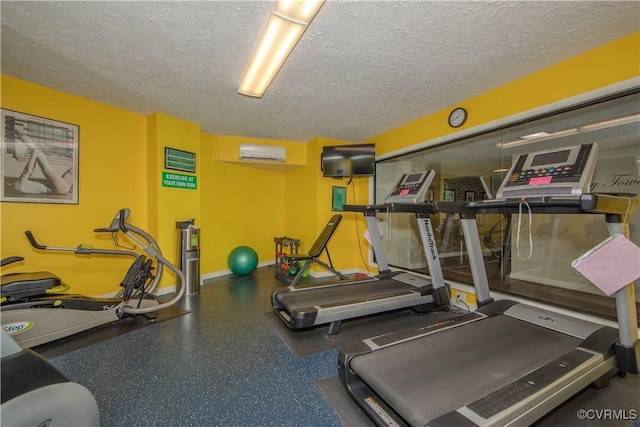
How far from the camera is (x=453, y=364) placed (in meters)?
1.58

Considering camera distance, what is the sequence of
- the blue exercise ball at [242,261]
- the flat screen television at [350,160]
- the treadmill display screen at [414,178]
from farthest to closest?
the blue exercise ball at [242,261], the flat screen television at [350,160], the treadmill display screen at [414,178]

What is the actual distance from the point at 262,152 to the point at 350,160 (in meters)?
1.61

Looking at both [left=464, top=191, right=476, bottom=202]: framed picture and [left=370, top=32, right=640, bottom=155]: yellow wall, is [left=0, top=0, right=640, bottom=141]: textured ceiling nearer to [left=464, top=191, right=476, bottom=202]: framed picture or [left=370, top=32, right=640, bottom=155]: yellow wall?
[left=370, top=32, right=640, bottom=155]: yellow wall

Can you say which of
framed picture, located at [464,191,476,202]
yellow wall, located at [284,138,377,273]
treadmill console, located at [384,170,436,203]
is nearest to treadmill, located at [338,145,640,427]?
treadmill console, located at [384,170,436,203]

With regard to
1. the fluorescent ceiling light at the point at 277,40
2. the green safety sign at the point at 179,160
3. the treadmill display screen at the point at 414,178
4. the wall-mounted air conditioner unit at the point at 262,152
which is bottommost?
the treadmill display screen at the point at 414,178

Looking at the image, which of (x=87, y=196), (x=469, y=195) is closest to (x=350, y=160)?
(x=469, y=195)

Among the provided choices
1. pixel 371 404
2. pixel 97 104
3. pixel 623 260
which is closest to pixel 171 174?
pixel 97 104

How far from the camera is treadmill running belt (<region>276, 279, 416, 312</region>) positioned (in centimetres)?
260

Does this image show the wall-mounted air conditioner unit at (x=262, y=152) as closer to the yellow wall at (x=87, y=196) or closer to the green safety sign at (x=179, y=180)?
the green safety sign at (x=179, y=180)

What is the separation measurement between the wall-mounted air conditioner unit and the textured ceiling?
1.33m

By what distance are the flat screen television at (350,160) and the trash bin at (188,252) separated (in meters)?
2.30

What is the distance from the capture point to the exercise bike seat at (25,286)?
2062 millimetres

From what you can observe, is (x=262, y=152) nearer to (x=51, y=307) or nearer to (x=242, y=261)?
(x=242, y=261)

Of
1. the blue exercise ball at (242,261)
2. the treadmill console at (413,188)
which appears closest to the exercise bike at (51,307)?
the blue exercise ball at (242,261)
